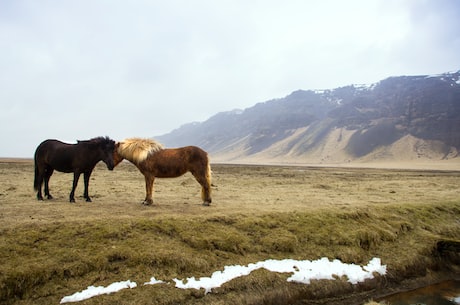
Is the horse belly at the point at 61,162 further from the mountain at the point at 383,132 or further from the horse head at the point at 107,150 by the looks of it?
the mountain at the point at 383,132

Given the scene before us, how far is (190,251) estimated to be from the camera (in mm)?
9234

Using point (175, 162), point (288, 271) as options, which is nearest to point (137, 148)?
point (175, 162)

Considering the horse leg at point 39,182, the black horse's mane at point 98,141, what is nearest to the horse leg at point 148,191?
the black horse's mane at point 98,141

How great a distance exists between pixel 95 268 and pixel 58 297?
1042 mm

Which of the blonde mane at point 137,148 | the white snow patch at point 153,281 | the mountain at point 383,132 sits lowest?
the white snow patch at point 153,281

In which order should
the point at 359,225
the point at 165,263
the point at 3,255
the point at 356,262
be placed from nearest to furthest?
the point at 3,255 < the point at 165,263 < the point at 356,262 < the point at 359,225

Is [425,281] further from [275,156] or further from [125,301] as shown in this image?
[275,156]

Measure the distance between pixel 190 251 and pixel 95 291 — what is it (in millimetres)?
2761

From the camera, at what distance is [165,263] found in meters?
8.59

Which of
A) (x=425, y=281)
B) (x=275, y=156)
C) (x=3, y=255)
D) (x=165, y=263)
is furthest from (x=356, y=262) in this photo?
(x=275, y=156)

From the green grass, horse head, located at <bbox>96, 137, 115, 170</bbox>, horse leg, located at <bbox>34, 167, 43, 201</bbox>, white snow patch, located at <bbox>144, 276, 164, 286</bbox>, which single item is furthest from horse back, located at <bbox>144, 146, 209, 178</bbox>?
white snow patch, located at <bbox>144, 276, 164, 286</bbox>

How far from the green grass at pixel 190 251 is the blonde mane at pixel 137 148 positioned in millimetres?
3633

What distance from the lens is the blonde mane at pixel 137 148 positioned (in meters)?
13.0

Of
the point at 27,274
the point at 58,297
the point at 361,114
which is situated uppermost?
the point at 361,114
